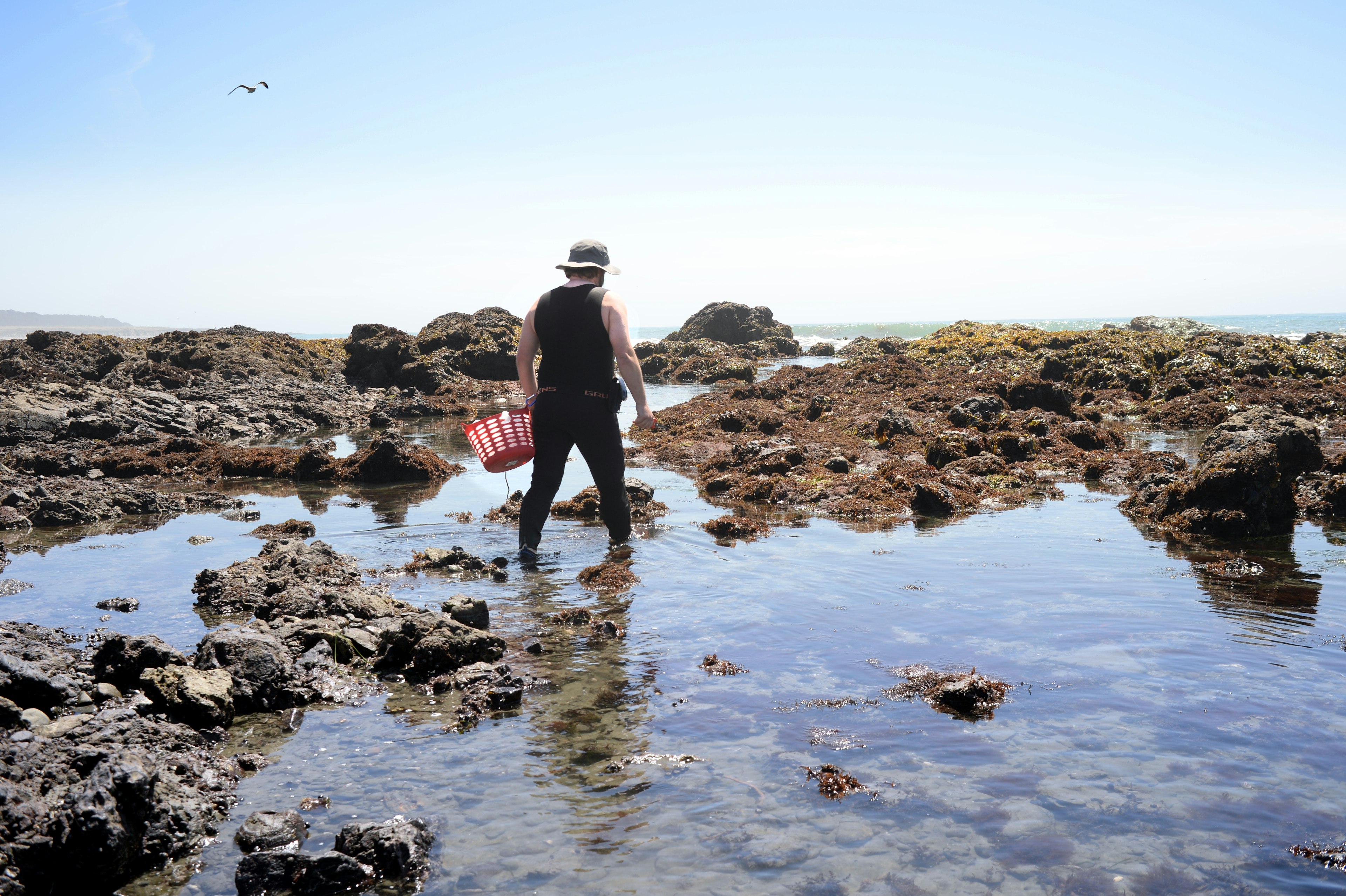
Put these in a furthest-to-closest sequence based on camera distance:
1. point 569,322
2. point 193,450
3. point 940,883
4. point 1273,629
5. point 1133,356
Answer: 1. point 1133,356
2. point 193,450
3. point 569,322
4. point 1273,629
5. point 940,883

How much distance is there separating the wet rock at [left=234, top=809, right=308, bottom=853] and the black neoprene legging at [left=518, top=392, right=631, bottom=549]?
171 inches

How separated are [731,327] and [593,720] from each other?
5386 cm

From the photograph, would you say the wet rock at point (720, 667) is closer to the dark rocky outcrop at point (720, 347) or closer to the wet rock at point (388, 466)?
the wet rock at point (388, 466)

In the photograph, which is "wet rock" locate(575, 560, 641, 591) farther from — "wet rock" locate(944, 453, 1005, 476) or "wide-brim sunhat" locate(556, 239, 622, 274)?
"wet rock" locate(944, 453, 1005, 476)

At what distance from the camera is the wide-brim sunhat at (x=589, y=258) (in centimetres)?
710

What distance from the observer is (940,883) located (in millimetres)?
2793

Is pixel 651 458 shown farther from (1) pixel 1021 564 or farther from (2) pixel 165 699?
(2) pixel 165 699

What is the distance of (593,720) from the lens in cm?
414

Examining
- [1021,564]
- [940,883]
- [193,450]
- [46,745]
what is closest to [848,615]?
[1021,564]

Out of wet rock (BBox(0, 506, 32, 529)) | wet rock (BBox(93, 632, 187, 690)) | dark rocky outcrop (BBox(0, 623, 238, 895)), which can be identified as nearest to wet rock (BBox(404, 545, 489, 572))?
wet rock (BBox(93, 632, 187, 690))

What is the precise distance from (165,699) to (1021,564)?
6201mm

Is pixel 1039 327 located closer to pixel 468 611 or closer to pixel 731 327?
pixel 731 327

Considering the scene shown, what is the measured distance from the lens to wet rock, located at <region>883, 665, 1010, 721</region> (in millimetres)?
4191

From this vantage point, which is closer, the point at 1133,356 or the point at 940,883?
the point at 940,883
